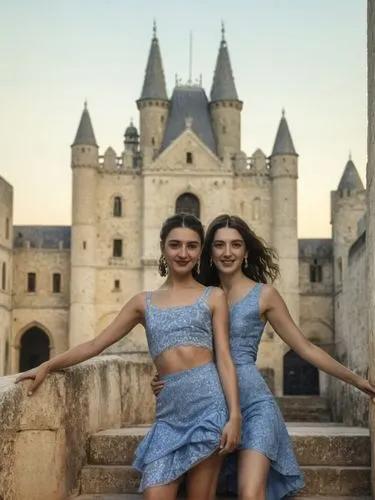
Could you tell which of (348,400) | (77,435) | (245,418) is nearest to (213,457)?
(245,418)

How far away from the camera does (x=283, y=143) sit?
162 feet

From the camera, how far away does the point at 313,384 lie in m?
47.2

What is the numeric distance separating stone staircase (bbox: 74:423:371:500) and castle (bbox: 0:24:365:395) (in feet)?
134

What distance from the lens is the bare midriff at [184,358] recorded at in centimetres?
459

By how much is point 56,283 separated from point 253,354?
4450 centimetres

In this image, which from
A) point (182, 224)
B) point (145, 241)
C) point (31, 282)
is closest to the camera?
point (182, 224)

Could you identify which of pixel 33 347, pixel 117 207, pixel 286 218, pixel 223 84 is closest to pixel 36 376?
pixel 286 218

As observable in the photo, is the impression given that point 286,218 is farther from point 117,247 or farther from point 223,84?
point 223,84

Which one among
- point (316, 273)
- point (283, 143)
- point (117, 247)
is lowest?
point (316, 273)

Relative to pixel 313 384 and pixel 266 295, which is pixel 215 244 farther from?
pixel 313 384

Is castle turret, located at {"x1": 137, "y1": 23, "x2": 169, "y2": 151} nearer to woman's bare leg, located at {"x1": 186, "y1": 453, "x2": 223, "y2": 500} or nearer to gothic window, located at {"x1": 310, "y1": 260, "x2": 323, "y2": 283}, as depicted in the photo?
gothic window, located at {"x1": 310, "y1": 260, "x2": 323, "y2": 283}

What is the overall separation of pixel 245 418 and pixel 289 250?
142 ft

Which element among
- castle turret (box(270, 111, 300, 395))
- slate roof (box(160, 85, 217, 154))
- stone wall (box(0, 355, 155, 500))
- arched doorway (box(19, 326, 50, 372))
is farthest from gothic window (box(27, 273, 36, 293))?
stone wall (box(0, 355, 155, 500))

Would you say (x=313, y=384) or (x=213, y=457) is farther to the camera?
(x=313, y=384)
